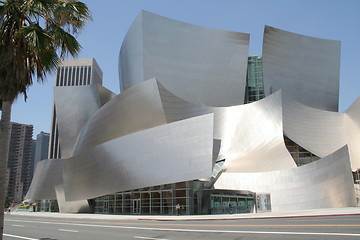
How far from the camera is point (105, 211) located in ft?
104

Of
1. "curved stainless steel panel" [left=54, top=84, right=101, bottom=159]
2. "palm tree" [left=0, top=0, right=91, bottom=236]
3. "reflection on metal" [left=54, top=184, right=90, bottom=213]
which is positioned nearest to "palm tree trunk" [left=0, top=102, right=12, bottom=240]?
"palm tree" [left=0, top=0, right=91, bottom=236]

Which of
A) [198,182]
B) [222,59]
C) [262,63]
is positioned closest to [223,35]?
[222,59]

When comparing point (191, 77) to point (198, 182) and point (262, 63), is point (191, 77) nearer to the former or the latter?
point (262, 63)

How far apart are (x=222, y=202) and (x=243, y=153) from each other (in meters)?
5.43

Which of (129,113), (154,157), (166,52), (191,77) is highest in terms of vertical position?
(166,52)

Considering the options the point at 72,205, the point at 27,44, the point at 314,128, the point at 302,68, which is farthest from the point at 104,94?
the point at 27,44

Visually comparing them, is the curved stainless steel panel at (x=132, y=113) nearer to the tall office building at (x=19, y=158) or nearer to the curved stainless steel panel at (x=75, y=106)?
the curved stainless steel panel at (x=75, y=106)

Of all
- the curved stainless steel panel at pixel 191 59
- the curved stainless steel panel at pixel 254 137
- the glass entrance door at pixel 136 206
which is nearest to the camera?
the glass entrance door at pixel 136 206

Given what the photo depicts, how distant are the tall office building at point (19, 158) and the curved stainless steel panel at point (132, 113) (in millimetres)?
121958

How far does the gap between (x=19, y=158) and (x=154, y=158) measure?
452 ft

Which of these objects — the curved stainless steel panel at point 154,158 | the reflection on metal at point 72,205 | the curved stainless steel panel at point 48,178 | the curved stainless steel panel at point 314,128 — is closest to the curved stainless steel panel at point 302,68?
the curved stainless steel panel at point 314,128

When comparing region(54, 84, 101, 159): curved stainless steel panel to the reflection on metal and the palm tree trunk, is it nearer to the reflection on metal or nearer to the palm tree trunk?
the reflection on metal

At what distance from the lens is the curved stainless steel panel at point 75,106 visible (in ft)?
134

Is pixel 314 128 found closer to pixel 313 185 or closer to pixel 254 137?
pixel 254 137
